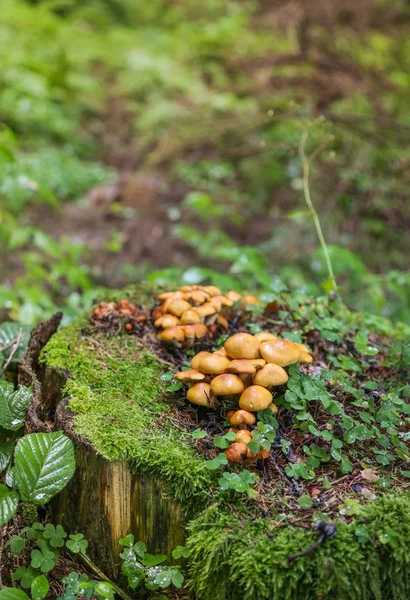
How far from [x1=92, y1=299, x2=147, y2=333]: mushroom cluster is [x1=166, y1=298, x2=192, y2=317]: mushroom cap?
11.9 inches

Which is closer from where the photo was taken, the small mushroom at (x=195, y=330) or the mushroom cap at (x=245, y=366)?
the mushroom cap at (x=245, y=366)

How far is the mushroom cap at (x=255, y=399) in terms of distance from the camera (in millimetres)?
2217

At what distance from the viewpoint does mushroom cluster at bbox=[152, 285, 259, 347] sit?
2885 mm

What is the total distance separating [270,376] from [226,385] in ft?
0.68

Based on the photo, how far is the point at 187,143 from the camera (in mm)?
9164

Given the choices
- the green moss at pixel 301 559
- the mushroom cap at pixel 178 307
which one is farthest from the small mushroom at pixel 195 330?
the green moss at pixel 301 559

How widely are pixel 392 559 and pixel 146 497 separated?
3.49 feet

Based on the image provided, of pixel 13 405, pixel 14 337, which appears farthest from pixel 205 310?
pixel 14 337

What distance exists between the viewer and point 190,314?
291 cm

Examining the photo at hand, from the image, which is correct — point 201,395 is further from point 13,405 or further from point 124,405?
point 13,405

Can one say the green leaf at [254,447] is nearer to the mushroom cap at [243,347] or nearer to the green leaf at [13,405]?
the mushroom cap at [243,347]

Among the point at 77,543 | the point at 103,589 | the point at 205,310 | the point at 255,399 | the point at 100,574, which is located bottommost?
the point at 100,574

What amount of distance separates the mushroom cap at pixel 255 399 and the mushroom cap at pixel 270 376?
0.13 ft

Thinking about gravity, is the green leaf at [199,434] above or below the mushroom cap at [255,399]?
below
